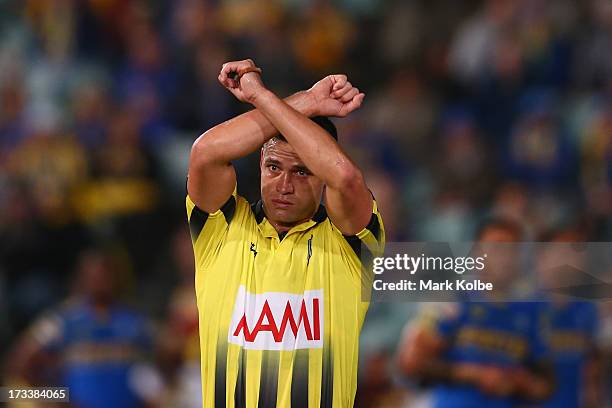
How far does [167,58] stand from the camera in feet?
22.2

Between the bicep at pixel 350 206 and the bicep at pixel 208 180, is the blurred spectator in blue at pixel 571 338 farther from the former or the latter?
the bicep at pixel 208 180

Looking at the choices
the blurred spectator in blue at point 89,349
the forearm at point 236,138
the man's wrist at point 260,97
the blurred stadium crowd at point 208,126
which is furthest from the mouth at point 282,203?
the blurred spectator in blue at point 89,349

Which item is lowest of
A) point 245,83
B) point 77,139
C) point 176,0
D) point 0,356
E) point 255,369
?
point 255,369

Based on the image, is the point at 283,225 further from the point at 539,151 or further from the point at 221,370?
the point at 539,151

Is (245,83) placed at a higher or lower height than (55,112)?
lower

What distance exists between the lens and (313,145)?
118 inches

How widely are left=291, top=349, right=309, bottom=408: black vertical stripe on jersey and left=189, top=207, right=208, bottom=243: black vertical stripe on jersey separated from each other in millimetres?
539

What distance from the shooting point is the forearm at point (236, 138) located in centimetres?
305

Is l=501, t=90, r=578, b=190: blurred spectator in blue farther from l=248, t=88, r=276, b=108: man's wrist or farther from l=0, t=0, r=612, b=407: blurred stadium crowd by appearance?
l=248, t=88, r=276, b=108: man's wrist

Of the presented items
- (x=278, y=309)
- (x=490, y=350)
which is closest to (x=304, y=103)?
(x=278, y=309)

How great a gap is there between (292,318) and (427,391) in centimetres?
243

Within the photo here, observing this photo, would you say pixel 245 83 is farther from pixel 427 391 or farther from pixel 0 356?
Answer: pixel 0 356

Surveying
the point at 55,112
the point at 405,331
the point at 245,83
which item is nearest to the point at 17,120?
the point at 55,112

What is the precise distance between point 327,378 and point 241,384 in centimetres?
29
